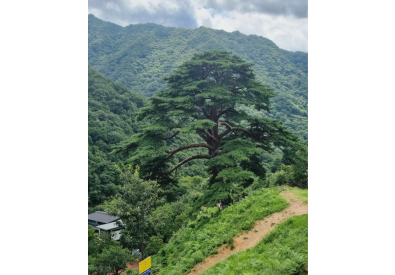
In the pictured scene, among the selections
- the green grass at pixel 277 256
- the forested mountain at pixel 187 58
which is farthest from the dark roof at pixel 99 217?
the forested mountain at pixel 187 58

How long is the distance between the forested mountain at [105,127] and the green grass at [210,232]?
10389 mm

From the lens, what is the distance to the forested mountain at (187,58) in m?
34.4

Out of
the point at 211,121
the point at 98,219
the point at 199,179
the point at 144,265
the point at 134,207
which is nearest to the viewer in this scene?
the point at 144,265

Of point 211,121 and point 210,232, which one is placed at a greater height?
point 211,121

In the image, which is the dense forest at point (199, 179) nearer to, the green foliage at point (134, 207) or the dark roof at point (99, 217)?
the green foliage at point (134, 207)

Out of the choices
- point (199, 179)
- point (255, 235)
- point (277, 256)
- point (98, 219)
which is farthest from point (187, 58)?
point (277, 256)

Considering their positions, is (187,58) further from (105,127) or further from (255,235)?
(255,235)

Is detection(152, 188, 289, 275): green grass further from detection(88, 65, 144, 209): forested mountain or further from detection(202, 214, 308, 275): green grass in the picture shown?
detection(88, 65, 144, 209): forested mountain

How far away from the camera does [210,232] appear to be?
8195mm

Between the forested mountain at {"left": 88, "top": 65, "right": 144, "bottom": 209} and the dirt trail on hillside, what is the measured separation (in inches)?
474

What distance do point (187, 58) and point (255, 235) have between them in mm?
37641

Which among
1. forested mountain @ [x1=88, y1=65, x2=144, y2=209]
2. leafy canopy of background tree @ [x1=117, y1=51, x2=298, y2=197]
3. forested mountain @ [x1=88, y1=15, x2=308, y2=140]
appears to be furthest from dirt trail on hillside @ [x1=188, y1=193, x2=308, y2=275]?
forested mountain @ [x1=88, y1=15, x2=308, y2=140]
